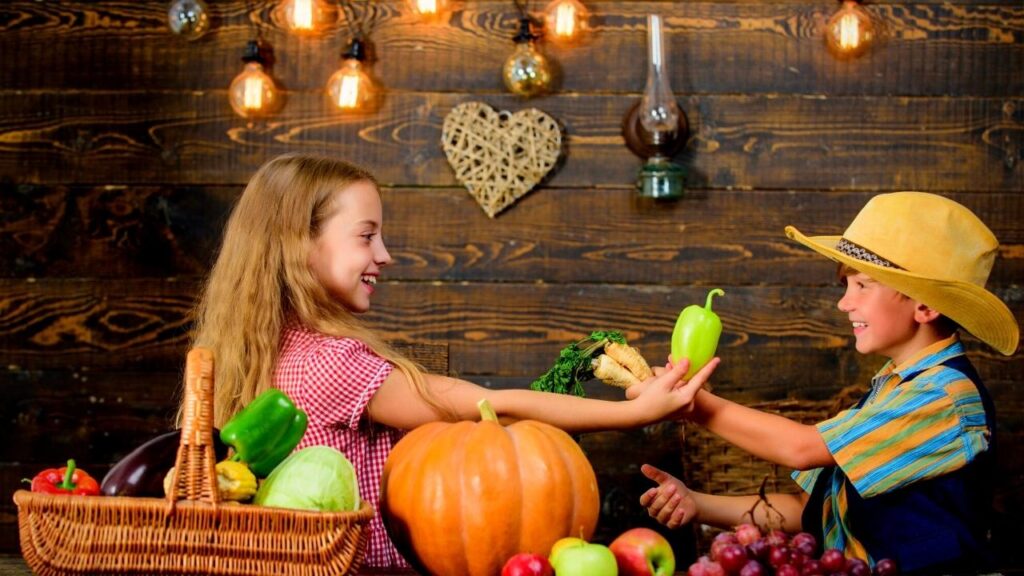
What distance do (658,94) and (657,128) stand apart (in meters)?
0.10

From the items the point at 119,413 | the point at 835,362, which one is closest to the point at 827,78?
the point at 835,362

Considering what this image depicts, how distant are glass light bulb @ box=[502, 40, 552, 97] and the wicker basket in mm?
2145

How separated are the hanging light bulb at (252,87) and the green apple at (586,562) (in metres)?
2.33

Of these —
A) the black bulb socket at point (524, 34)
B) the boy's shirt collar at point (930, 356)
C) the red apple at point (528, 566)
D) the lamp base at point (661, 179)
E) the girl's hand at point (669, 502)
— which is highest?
the black bulb socket at point (524, 34)

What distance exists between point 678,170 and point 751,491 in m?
0.99

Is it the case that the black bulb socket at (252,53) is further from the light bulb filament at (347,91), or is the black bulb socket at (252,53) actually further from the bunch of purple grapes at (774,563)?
the bunch of purple grapes at (774,563)

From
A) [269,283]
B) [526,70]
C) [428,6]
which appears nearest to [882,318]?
[269,283]

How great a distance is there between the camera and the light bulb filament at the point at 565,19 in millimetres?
3197

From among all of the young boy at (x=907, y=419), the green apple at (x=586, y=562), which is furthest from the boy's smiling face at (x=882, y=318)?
the green apple at (x=586, y=562)

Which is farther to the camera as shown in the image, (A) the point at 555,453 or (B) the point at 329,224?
(B) the point at 329,224

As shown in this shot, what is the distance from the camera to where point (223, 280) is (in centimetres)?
192

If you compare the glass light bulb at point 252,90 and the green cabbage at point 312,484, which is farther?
the glass light bulb at point 252,90

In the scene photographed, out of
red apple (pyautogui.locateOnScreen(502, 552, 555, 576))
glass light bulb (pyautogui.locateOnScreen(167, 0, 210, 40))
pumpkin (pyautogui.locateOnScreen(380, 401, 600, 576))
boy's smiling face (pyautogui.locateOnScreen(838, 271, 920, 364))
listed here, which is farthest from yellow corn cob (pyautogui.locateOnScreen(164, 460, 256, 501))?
glass light bulb (pyautogui.locateOnScreen(167, 0, 210, 40))

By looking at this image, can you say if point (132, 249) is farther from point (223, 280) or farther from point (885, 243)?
point (885, 243)
